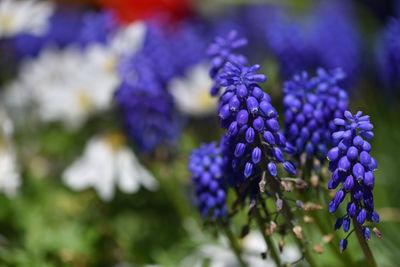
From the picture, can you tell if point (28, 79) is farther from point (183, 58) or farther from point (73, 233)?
point (73, 233)

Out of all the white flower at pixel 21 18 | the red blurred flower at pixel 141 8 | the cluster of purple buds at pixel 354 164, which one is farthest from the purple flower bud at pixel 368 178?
the red blurred flower at pixel 141 8

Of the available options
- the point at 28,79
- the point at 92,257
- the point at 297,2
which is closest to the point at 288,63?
the point at 92,257

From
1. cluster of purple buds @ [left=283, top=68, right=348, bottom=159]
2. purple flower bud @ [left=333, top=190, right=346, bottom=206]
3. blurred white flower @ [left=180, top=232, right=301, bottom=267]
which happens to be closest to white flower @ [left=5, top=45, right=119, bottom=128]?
blurred white flower @ [left=180, top=232, right=301, bottom=267]

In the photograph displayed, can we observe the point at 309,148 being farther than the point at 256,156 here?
Yes

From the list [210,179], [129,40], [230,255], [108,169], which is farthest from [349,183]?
[129,40]

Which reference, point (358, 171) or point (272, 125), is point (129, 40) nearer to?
point (272, 125)

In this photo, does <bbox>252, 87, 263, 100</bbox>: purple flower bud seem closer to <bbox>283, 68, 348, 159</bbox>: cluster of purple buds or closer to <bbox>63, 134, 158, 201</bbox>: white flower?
<bbox>283, 68, 348, 159</bbox>: cluster of purple buds

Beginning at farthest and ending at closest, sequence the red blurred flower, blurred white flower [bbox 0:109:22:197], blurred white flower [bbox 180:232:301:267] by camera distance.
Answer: the red blurred flower → blurred white flower [bbox 0:109:22:197] → blurred white flower [bbox 180:232:301:267]

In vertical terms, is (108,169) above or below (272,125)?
above
